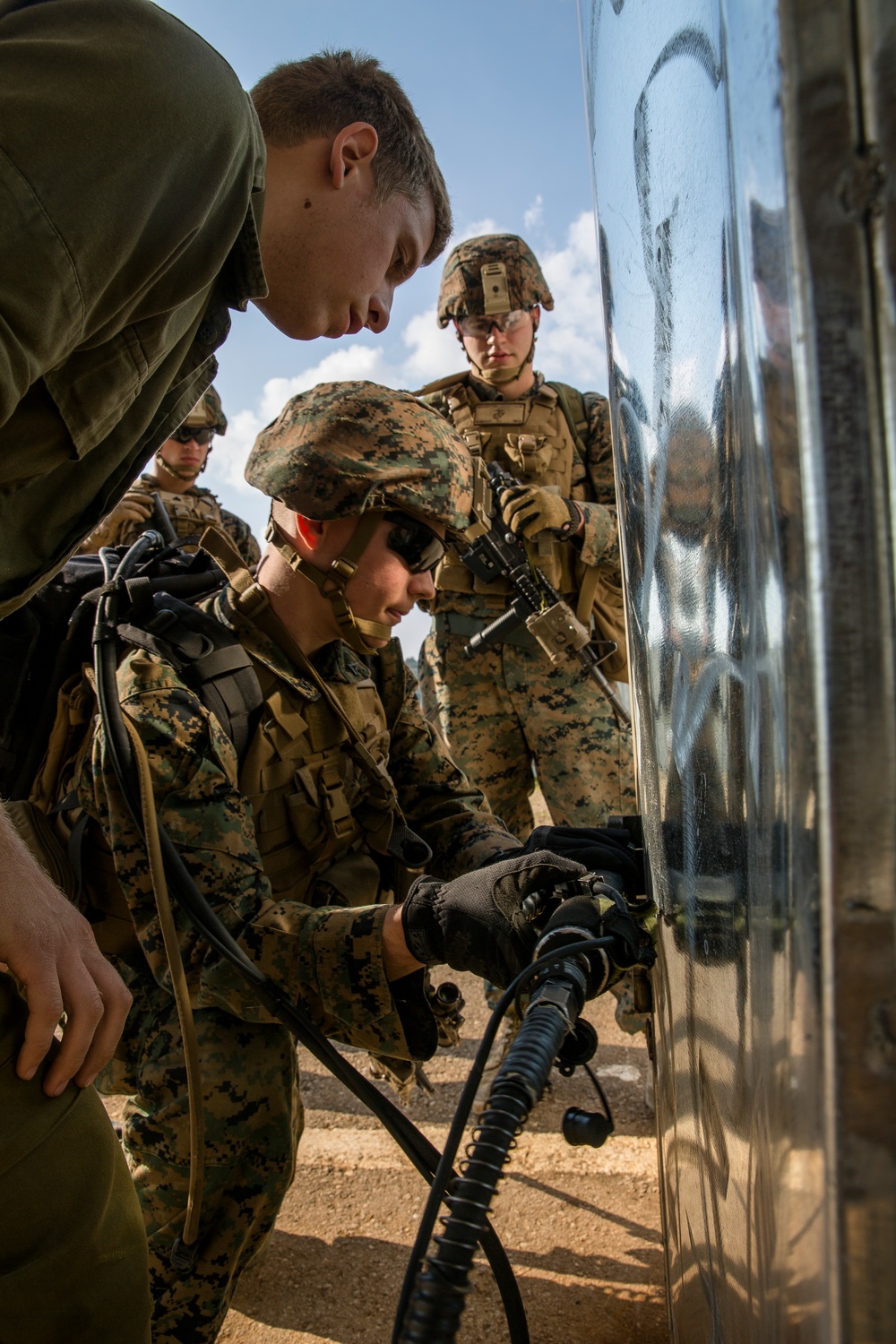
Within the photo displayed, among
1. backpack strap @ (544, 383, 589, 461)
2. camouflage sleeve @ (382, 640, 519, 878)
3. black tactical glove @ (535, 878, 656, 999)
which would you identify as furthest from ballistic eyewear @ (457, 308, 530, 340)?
black tactical glove @ (535, 878, 656, 999)

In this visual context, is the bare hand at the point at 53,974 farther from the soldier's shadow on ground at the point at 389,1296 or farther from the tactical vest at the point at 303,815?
the soldier's shadow on ground at the point at 389,1296

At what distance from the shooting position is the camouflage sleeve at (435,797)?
2113mm

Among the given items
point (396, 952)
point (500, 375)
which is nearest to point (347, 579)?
point (396, 952)

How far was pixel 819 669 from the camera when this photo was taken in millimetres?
416

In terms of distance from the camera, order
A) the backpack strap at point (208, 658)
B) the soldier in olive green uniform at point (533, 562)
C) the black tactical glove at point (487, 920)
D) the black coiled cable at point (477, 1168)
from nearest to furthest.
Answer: the black coiled cable at point (477, 1168) → the black tactical glove at point (487, 920) → the backpack strap at point (208, 658) → the soldier in olive green uniform at point (533, 562)

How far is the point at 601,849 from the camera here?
57.6 inches

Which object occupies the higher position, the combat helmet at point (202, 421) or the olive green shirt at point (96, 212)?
the combat helmet at point (202, 421)

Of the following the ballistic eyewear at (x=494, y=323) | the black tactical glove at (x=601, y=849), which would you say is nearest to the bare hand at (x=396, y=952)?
the black tactical glove at (x=601, y=849)

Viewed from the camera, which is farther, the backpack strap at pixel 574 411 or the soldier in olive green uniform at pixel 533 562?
the backpack strap at pixel 574 411

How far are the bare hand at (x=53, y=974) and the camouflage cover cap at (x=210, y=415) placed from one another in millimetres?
4515

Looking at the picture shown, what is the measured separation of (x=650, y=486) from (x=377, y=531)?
1.23 meters

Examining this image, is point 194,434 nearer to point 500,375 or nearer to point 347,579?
point 500,375

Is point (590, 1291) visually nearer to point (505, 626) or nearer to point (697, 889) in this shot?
point (697, 889)

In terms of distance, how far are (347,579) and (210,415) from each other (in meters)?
3.67
